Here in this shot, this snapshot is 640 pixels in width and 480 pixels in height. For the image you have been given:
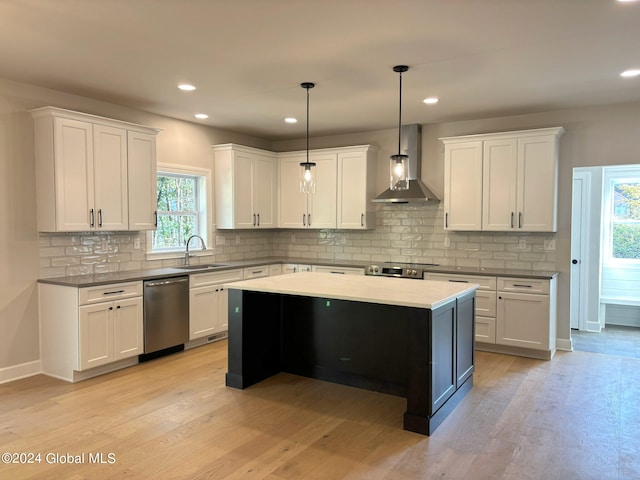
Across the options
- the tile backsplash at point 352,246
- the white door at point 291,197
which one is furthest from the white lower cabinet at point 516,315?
the white door at point 291,197

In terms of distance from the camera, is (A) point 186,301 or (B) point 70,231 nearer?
(B) point 70,231

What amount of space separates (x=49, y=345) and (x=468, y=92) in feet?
15.0

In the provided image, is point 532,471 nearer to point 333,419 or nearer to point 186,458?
point 333,419

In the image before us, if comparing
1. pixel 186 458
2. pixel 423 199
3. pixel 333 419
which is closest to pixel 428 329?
pixel 333 419

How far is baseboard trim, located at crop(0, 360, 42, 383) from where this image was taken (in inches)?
161

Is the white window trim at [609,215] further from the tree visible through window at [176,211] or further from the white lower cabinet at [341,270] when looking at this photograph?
the tree visible through window at [176,211]

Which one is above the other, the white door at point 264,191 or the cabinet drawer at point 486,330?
the white door at point 264,191

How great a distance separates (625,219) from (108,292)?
665 cm

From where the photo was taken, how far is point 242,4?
2.64 meters

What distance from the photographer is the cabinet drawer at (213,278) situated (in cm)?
510

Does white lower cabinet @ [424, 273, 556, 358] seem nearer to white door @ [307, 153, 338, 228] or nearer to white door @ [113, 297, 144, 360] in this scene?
white door @ [307, 153, 338, 228]

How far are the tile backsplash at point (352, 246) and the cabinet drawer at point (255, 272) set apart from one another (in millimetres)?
574

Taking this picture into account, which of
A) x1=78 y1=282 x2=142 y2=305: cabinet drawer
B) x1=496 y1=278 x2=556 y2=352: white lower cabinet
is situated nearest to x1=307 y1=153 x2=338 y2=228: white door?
x1=496 y1=278 x2=556 y2=352: white lower cabinet

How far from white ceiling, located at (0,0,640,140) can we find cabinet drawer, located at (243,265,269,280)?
1.98 meters
